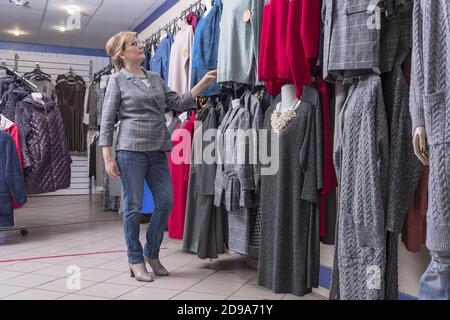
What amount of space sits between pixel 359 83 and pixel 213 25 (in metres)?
1.66

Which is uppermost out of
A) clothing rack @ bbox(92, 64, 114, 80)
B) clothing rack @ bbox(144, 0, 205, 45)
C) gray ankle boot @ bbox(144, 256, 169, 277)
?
clothing rack @ bbox(144, 0, 205, 45)

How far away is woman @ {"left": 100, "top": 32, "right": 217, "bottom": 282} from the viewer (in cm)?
283

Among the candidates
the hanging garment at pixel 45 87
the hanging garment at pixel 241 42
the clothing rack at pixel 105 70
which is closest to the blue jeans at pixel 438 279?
the hanging garment at pixel 241 42

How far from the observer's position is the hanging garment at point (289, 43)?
91.7 inches

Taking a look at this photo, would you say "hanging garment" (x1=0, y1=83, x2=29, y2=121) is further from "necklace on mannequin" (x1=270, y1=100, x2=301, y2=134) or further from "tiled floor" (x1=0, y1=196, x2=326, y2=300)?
"necklace on mannequin" (x1=270, y1=100, x2=301, y2=134)

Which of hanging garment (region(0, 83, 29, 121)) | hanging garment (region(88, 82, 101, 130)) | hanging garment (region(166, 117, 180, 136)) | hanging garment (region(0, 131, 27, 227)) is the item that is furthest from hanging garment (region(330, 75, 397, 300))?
hanging garment (region(88, 82, 101, 130))

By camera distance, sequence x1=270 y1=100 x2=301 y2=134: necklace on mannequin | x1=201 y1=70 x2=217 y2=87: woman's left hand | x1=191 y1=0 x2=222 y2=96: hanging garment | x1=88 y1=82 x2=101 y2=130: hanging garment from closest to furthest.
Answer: x1=270 y1=100 x2=301 y2=134: necklace on mannequin, x1=201 y1=70 x2=217 y2=87: woman's left hand, x1=191 y1=0 x2=222 y2=96: hanging garment, x1=88 y1=82 x2=101 y2=130: hanging garment

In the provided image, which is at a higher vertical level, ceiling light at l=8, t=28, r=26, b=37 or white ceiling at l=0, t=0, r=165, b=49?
ceiling light at l=8, t=28, r=26, b=37

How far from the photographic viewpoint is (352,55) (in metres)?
1.96

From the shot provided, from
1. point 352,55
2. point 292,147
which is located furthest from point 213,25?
point 352,55

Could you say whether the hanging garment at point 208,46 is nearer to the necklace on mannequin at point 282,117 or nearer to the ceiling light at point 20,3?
the necklace on mannequin at point 282,117

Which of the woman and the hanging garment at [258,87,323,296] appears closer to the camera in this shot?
the hanging garment at [258,87,323,296]
